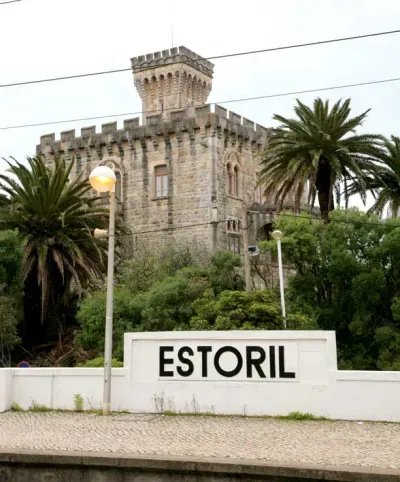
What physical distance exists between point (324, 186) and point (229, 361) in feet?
52.5

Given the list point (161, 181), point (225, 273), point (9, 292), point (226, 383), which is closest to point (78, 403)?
point (226, 383)

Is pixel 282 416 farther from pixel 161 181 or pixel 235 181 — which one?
pixel 161 181

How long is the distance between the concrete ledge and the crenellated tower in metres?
36.6

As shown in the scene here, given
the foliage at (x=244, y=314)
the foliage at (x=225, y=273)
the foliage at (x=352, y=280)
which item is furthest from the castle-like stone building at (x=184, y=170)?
the foliage at (x=244, y=314)

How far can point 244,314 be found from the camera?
1961 centimetres

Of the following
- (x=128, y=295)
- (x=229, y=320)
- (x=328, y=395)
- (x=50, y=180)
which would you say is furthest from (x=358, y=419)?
(x=50, y=180)

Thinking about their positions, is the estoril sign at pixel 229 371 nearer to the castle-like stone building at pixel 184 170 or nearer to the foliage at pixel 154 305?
the foliage at pixel 154 305

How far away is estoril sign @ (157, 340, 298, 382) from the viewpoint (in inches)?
485

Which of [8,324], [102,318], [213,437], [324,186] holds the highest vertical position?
[324,186]

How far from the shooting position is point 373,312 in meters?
24.4

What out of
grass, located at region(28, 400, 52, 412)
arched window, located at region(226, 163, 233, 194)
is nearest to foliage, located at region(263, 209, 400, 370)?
arched window, located at region(226, 163, 233, 194)

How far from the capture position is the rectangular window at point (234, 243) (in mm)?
33281

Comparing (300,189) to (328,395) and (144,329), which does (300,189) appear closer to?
(144,329)

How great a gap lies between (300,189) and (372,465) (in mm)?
18818
